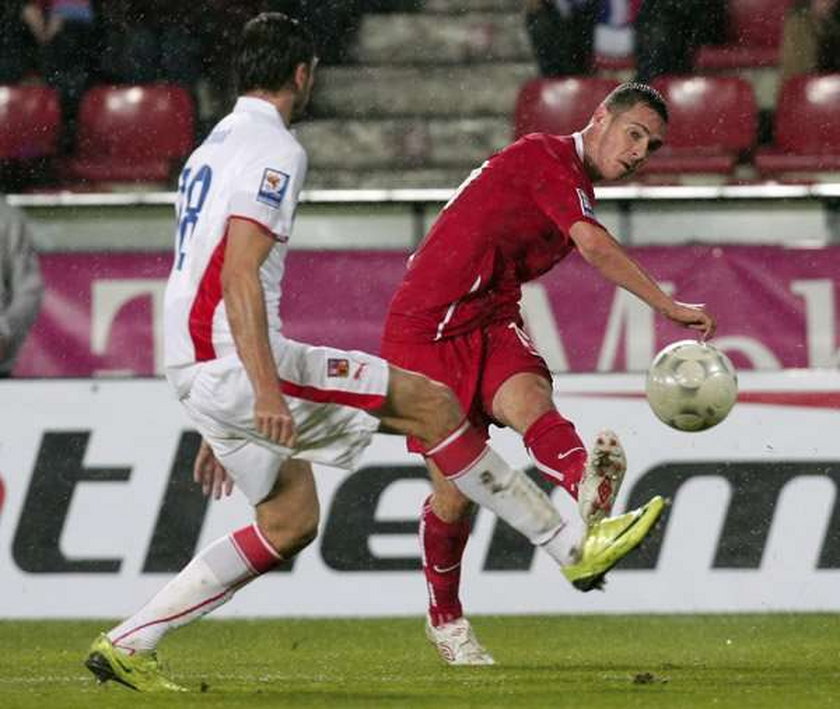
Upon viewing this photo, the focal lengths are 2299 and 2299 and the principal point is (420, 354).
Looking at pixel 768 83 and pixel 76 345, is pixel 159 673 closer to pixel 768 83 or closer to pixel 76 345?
pixel 76 345

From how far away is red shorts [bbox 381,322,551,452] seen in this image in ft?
25.1

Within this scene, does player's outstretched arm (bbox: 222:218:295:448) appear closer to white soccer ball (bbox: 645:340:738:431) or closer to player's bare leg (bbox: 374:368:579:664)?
player's bare leg (bbox: 374:368:579:664)

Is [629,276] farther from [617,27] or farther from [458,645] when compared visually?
[617,27]

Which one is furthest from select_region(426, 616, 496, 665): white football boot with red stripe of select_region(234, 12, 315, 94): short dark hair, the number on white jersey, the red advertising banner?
the red advertising banner

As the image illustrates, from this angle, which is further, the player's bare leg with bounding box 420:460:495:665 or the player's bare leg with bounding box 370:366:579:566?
the player's bare leg with bounding box 420:460:495:665

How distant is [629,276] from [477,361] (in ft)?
2.69

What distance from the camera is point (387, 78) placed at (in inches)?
538

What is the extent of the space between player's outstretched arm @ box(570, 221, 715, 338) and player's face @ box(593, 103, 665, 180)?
35 centimetres

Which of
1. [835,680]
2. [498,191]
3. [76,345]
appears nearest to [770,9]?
[76,345]

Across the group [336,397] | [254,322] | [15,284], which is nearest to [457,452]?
[336,397]

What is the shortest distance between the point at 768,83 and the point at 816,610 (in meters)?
4.40

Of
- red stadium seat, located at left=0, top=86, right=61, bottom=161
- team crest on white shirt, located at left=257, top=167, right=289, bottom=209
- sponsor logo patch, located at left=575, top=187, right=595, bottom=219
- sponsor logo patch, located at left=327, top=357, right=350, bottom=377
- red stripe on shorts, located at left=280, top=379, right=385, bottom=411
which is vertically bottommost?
red stripe on shorts, located at left=280, top=379, right=385, bottom=411

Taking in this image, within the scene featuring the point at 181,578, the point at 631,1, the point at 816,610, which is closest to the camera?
the point at 181,578

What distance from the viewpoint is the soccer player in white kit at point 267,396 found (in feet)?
20.2
